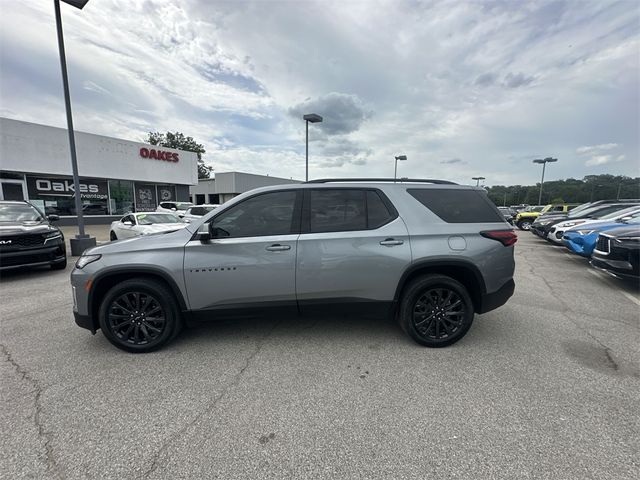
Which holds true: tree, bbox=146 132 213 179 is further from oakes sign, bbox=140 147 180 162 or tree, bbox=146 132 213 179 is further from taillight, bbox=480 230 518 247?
taillight, bbox=480 230 518 247

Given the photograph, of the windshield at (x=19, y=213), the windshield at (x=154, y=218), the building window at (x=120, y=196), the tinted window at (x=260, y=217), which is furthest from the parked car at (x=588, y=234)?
the building window at (x=120, y=196)

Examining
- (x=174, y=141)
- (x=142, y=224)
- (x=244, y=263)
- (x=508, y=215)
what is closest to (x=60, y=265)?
(x=142, y=224)

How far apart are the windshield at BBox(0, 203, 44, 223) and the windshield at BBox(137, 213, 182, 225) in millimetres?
2950

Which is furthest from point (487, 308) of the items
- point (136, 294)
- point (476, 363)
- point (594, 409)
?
point (136, 294)

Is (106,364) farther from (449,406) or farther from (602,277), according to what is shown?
(602,277)

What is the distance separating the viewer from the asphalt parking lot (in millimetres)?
1851

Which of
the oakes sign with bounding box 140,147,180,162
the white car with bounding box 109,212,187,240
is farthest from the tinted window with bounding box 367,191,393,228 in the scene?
the oakes sign with bounding box 140,147,180,162

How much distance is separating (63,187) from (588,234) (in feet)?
76.1

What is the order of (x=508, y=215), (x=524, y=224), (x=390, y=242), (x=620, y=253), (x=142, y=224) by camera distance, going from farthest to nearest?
(x=524, y=224) < (x=508, y=215) < (x=142, y=224) < (x=620, y=253) < (x=390, y=242)

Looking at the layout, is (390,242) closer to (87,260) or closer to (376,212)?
(376,212)

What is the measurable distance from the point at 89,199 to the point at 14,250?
14456 millimetres

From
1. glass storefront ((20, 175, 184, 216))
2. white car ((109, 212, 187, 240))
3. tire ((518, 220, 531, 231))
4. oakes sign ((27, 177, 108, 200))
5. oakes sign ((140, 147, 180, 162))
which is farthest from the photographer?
oakes sign ((140, 147, 180, 162))

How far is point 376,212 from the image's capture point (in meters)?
3.29

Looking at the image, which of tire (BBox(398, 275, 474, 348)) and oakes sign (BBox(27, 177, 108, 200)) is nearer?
tire (BBox(398, 275, 474, 348))
